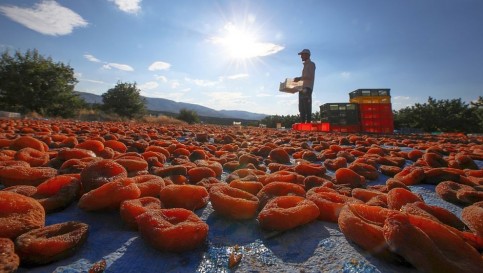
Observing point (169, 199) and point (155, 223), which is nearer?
point (155, 223)

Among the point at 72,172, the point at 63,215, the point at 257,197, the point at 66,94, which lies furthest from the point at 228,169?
the point at 66,94

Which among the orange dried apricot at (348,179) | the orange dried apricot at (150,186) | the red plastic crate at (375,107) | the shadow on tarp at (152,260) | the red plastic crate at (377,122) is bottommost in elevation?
the shadow on tarp at (152,260)

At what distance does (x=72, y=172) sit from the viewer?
1.44 m

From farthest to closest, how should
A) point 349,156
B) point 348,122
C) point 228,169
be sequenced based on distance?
point 348,122 → point 349,156 → point 228,169

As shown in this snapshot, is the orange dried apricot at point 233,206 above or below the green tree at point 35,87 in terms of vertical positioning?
below

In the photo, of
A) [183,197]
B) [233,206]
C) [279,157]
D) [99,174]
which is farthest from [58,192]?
[279,157]

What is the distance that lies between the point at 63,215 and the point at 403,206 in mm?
1353

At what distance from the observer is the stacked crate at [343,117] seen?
8562mm

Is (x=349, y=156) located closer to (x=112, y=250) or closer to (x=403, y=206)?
(x=403, y=206)

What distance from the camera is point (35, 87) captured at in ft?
49.9

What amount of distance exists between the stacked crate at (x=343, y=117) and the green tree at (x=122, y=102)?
16502 millimetres

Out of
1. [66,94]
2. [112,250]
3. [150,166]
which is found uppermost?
[66,94]

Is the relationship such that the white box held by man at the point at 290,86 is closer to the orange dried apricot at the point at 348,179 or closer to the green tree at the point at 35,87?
the orange dried apricot at the point at 348,179

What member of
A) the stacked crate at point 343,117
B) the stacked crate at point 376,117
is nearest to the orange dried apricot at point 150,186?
the stacked crate at point 343,117
